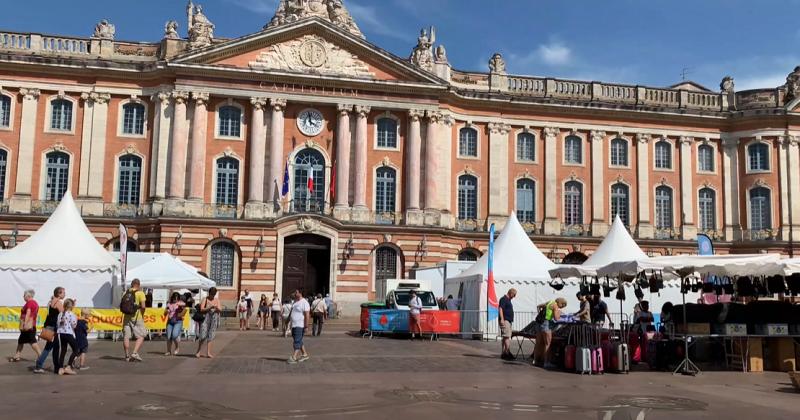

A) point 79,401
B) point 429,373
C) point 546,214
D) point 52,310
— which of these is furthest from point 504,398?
point 546,214

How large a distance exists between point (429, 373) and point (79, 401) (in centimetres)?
711

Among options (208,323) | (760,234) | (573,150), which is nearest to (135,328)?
(208,323)

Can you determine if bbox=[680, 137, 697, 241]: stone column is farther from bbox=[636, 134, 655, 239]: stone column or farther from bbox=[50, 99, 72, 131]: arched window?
bbox=[50, 99, 72, 131]: arched window

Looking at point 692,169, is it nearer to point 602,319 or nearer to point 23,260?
point 602,319

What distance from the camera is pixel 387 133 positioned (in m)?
40.4

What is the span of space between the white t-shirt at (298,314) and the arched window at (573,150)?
27.9 metres

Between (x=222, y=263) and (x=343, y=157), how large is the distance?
26.2 ft

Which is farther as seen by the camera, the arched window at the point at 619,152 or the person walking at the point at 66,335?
the arched window at the point at 619,152

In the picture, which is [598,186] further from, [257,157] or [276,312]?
[276,312]

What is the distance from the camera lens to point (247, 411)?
11086mm

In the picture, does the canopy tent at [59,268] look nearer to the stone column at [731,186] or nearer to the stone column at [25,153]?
the stone column at [25,153]

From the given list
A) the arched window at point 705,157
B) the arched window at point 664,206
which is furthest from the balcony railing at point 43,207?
the arched window at point 705,157

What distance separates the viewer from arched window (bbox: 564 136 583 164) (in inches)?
1710

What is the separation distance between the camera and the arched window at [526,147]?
4290 centimetres
